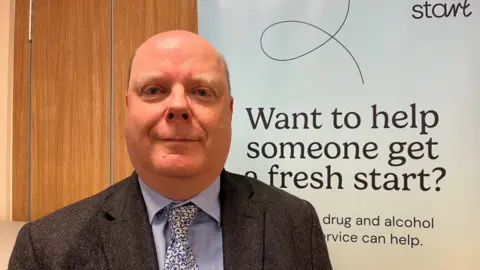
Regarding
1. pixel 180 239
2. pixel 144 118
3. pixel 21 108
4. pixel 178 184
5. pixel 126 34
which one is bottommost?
pixel 180 239

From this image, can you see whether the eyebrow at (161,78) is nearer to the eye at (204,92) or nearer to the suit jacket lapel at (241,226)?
the eye at (204,92)

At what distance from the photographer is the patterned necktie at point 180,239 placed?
945 millimetres

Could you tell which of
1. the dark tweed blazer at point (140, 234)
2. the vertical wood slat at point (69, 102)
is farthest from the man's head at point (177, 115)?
the vertical wood slat at point (69, 102)

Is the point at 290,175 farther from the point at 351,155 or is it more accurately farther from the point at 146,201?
the point at 146,201

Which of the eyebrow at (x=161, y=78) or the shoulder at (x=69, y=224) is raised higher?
the eyebrow at (x=161, y=78)

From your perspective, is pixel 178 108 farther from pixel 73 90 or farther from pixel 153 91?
pixel 73 90

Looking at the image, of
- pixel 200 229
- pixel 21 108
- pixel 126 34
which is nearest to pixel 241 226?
pixel 200 229

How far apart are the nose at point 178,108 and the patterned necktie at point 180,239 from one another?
24 centimetres

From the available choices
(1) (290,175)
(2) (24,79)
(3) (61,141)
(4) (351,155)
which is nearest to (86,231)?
(1) (290,175)

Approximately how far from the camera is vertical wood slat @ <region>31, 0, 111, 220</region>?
1967mm

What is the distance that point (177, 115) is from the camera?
90 centimetres

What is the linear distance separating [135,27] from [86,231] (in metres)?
1.22

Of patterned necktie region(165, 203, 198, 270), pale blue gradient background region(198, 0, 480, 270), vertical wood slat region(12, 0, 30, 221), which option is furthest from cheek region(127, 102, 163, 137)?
vertical wood slat region(12, 0, 30, 221)

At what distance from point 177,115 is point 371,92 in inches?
36.4
